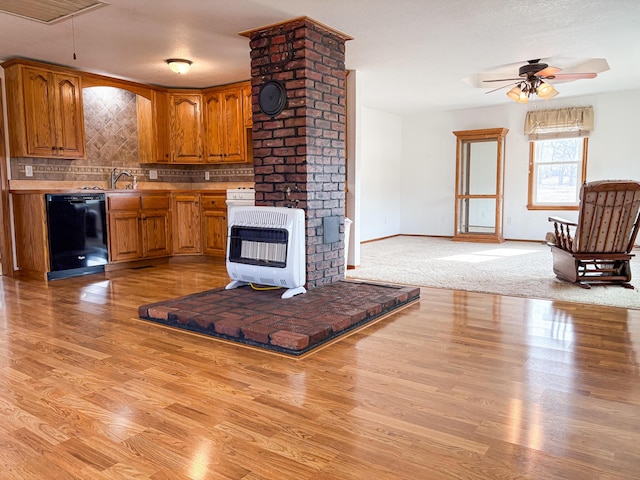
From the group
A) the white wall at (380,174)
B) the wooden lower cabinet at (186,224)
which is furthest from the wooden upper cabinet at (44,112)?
the white wall at (380,174)

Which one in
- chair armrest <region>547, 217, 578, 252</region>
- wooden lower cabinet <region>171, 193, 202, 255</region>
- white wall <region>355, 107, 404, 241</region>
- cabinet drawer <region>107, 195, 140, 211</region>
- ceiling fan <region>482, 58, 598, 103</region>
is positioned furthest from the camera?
white wall <region>355, 107, 404, 241</region>

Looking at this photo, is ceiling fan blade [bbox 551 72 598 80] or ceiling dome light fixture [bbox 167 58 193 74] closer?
ceiling dome light fixture [bbox 167 58 193 74]

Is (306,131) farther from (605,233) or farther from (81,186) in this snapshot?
(81,186)

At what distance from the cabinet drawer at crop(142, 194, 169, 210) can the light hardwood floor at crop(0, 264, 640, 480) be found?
2590 millimetres

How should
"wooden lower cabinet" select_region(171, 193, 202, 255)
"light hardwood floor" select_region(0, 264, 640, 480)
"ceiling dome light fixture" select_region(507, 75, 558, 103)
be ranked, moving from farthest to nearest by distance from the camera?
"wooden lower cabinet" select_region(171, 193, 202, 255) → "ceiling dome light fixture" select_region(507, 75, 558, 103) → "light hardwood floor" select_region(0, 264, 640, 480)

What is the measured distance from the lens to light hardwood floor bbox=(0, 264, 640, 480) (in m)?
1.60

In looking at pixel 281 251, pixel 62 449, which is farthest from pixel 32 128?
pixel 62 449

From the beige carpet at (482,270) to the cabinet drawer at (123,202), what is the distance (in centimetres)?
273

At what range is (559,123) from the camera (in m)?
7.65

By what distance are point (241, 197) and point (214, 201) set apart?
615mm

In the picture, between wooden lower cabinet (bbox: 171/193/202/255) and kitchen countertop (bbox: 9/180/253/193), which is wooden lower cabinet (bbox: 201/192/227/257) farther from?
kitchen countertop (bbox: 9/180/253/193)

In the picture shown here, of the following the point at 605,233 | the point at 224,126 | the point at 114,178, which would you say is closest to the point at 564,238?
the point at 605,233

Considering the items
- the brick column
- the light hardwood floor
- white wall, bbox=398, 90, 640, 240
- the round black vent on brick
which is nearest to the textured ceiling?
the brick column

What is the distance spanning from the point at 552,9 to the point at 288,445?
3.86 m
